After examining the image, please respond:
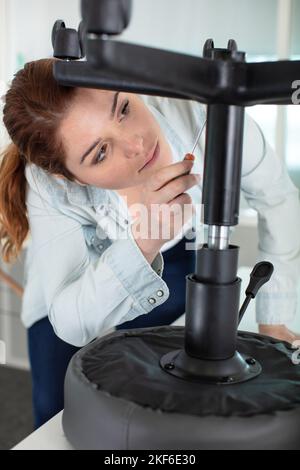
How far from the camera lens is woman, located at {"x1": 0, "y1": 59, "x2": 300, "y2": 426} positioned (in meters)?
0.48

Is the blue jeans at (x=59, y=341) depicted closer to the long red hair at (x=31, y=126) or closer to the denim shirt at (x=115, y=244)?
the denim shirt at (x=115, y=244)

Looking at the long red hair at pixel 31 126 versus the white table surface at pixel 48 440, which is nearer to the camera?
the white table surface at pixel 48 440

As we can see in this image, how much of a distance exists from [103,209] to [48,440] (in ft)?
0.83

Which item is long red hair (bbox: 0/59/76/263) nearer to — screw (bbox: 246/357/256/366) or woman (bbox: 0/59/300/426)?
woman (bbox: 0/59/300/426)

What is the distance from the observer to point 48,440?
1.29 feet

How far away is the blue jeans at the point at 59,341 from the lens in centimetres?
58

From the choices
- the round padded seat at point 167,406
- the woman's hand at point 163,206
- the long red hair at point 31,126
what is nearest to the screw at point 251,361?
the round padded seat at point 167,406

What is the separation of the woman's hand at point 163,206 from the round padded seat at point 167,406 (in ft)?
0.30

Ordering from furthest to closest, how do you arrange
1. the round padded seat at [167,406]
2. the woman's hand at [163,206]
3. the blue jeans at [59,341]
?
the blue jeans at [59,341] < the woman's hand at [163,206] < the round padded seat at [167,406]

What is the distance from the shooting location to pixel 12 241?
0.65 metres

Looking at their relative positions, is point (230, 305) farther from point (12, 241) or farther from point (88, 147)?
point (12, 241)

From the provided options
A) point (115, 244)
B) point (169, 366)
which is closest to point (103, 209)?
point (115, 244)

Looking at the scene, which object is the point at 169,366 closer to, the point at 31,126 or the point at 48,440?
the point at 48,440
